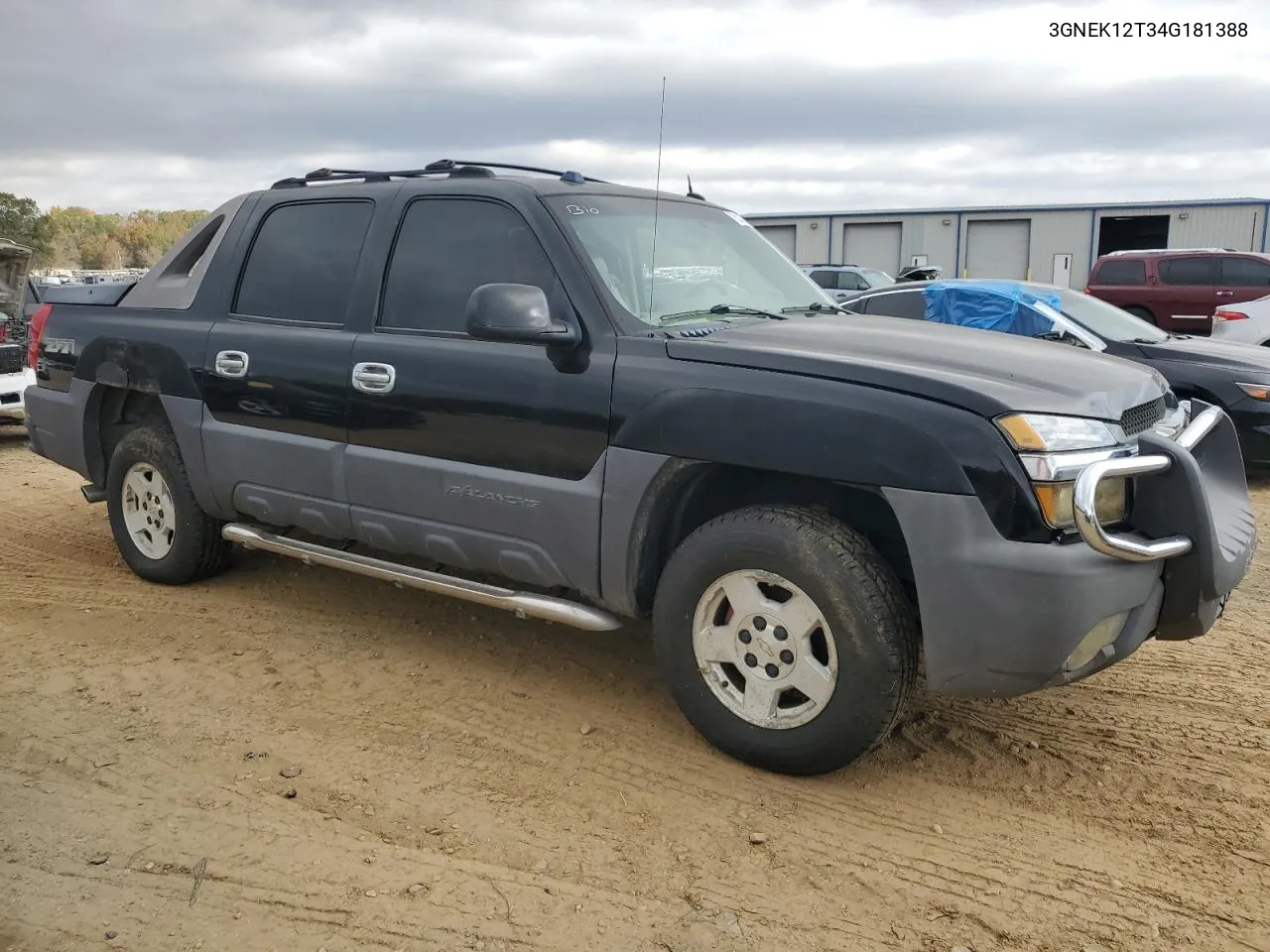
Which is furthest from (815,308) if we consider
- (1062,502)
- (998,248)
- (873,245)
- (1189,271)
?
(873,245)

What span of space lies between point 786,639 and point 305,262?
275cm

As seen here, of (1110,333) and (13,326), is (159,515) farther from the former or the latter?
(1110,333)

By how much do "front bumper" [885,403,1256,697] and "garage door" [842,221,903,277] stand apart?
3224 centimetres

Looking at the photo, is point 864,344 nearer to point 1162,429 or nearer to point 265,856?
point 1162,429

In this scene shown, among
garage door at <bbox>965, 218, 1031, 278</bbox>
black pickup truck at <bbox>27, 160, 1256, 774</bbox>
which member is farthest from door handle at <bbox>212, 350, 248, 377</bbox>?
garage door at <bbox>965, 218, 1031, 278</bbox>

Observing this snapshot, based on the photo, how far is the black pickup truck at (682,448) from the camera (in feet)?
9.70

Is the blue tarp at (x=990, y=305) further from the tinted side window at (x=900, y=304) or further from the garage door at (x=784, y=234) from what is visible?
the garage door at (x=784, y=234)

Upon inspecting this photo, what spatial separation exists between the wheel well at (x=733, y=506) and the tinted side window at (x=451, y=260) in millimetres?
943

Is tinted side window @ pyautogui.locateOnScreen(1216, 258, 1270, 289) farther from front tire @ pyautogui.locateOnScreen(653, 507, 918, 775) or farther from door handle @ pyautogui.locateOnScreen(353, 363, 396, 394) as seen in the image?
door handle @ pyautogui.locateOnScreen(353, 363, 396, 394)

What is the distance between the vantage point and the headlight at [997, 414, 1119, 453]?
9.48 ft

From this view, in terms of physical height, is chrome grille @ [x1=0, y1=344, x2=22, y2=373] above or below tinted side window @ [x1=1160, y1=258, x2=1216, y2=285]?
below

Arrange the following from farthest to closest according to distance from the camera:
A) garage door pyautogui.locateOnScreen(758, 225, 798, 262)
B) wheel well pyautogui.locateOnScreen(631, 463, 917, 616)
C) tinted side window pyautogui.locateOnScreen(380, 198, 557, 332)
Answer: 1. garage door pyautogui.locateOnScreen(758, 225, 798, 262)
2. tinted side window pyautogui.locateOnScreen(380, 198, 557, 332)
3. wheel well pyautogui.locateOnScreen(631, 463, 917, 616)

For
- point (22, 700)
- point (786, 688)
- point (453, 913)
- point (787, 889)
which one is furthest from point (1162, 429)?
point (22, 700)

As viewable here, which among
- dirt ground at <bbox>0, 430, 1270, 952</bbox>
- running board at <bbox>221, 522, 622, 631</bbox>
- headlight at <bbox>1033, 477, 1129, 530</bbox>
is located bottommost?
dirt ground at <bbox>0, 430, 1270, 952</bbox>
